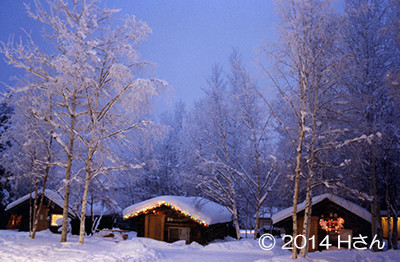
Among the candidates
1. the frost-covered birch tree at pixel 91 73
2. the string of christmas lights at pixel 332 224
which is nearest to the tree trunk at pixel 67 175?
the frost-covered birch tree at pixel 91 73

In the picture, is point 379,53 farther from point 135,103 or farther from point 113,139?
point 113,139

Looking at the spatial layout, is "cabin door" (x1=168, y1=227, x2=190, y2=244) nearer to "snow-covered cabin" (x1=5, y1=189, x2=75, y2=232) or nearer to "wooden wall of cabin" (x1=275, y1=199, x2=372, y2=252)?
"wooden wall of cabin" (x1=275, y1=199, x2=372, y2=252)

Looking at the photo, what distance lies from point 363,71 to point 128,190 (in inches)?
1172

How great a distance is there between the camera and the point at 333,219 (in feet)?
68.2

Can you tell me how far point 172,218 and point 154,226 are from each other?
1.60 metres

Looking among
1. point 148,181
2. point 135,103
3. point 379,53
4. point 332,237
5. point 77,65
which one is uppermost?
point 379,53

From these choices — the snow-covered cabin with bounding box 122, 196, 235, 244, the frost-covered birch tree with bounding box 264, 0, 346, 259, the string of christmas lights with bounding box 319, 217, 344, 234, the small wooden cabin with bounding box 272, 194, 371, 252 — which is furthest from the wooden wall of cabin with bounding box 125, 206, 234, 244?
the frost-covered birch tree with bounding box 264, 0, 346, 259

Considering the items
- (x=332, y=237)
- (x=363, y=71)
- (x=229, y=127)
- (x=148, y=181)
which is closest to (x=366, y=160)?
(x=363, y=71)

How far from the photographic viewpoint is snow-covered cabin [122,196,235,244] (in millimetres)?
22562

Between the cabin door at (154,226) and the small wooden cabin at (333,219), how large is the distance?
8.89 metres

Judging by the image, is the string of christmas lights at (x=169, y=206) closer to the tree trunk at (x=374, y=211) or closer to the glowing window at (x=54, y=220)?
the tree trunk at (x=374, y=211)

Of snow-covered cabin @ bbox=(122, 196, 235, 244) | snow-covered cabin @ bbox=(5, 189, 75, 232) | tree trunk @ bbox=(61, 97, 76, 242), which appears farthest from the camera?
snow-covered cabin @ bbox=(5, 189, 75, 232)

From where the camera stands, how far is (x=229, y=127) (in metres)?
26.5

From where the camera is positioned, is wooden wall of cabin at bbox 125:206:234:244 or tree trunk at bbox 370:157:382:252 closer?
tree trunk at bbox 370:157:382:252
